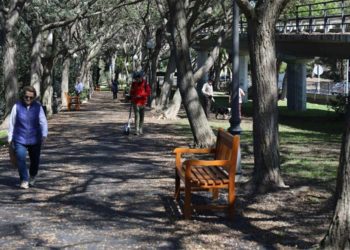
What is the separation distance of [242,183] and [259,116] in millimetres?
1282

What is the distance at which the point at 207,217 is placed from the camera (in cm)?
800

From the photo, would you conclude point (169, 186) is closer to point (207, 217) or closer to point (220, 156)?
point (220, 156)

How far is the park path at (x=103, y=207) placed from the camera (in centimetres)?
684

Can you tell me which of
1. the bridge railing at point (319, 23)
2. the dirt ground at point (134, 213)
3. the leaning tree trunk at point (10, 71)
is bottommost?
the dirt ground at point (134, 213)

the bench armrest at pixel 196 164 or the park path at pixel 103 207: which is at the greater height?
the bench armrest at pixel 196 164

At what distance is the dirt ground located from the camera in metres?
6.82

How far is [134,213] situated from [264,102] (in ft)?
8.32

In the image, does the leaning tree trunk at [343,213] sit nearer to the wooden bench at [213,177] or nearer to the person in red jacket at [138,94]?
the wooden bench at [213,177]

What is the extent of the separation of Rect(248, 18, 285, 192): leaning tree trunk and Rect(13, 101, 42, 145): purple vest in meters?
3.39

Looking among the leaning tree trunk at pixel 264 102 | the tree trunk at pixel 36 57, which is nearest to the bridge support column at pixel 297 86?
the tree trunk at pixel 36 57

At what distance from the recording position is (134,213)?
27.1ft

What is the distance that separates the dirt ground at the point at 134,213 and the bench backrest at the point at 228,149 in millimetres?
627

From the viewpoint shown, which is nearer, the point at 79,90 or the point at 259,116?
the point at 259,116

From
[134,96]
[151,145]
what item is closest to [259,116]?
[151,145]
